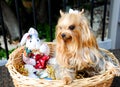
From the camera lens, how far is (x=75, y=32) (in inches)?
51.6

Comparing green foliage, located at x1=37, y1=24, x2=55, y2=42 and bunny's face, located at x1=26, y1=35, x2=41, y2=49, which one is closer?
bunny's face, located at x1=26, y1=35, x2=41, y2=49

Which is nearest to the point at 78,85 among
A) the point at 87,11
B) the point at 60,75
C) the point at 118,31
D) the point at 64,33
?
the point at 60,75

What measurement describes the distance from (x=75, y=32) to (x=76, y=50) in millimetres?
97

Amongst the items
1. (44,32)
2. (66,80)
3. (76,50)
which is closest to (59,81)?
(66,80)

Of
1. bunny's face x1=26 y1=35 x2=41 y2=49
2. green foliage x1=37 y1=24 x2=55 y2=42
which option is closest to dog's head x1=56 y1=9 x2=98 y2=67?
bunny's face x1=26 y1=35 x2=41 y2=49

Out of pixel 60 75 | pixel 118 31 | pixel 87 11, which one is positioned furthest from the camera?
pixel 87 11

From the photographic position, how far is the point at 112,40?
2.30 m

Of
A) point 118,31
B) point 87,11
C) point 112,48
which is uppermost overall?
point 87,11

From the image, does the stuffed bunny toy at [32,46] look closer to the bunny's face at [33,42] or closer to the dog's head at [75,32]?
the bunny's face at [33,42]

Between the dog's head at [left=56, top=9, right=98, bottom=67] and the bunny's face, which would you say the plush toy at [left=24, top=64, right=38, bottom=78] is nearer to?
the bunny's face

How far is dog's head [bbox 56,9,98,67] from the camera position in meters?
1.30

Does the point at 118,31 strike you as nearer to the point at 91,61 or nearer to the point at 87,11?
the point at 87,11

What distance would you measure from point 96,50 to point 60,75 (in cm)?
23

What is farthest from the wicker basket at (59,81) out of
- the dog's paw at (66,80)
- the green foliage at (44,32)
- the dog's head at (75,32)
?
the green foliage at (44,32)
